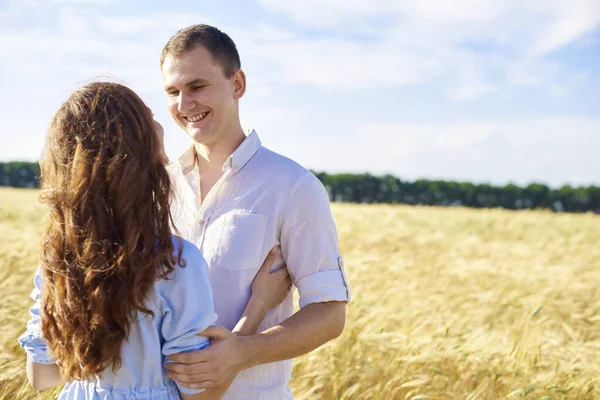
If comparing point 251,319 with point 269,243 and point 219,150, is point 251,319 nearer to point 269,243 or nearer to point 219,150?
point 269,243

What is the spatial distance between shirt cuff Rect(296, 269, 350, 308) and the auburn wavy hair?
0.51 m

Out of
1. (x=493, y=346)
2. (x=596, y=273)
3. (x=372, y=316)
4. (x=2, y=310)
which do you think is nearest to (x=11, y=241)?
(x=2, y=310)

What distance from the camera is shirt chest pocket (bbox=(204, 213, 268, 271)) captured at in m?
1.85

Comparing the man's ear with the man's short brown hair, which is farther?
the man's ear

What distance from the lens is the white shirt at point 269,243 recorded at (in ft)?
6.05

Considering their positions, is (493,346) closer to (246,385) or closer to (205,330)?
(246,385)

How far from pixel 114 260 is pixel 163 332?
0.73 ft

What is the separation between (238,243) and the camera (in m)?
1.85

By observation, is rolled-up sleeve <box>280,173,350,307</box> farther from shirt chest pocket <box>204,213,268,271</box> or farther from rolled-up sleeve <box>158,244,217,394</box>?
rolled-up sleeve <box>158,244,217,394</box>

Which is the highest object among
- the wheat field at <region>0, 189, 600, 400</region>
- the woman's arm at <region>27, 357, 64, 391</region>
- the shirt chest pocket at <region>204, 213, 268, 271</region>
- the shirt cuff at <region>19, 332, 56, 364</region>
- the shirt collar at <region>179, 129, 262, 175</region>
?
the shirt collar at <region>179, 129, 262, 175</region>

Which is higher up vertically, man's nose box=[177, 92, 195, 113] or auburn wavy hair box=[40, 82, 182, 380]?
man's nose box=[177, 92, 195, 113]

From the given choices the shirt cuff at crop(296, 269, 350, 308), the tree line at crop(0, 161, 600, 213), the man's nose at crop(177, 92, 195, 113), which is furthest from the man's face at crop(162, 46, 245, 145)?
the tree line at crop(0, 161, 600, 213)

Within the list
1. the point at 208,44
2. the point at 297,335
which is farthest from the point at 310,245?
the point at 208,44

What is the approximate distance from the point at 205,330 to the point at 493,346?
2.72m
